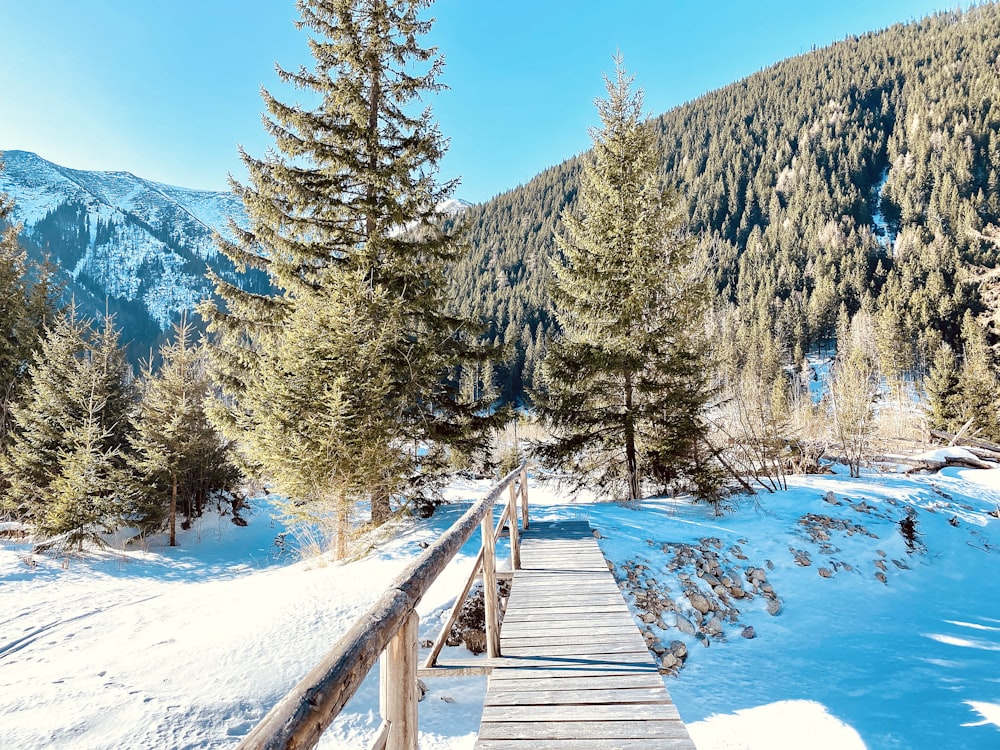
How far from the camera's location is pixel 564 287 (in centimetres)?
1027

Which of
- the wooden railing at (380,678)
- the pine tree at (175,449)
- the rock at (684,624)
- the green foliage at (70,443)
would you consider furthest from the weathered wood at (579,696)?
the green foliage at (70,443)

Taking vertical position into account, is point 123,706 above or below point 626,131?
below

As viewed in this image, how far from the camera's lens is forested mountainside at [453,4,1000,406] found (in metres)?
65.6

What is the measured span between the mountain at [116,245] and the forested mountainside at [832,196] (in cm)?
8470

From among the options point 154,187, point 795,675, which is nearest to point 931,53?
point 795,675

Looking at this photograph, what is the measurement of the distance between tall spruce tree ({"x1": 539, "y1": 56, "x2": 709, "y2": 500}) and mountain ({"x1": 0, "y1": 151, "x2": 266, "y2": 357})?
395ft

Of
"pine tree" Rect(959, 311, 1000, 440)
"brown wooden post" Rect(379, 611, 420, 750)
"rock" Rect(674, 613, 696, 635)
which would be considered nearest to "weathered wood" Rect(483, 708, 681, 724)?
"brown wooden post" Rect(379, 611, 420, 750)

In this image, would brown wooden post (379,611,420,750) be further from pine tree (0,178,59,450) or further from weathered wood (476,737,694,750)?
pine tree (0,178,59,450)

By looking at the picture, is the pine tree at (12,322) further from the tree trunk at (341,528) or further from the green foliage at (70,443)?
the tree trunk at (341,528)

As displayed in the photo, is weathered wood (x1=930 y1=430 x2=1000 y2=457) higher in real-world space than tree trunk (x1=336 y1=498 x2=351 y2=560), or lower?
higher

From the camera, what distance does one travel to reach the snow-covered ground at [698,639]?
3.70 metres

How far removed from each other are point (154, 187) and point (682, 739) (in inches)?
10496

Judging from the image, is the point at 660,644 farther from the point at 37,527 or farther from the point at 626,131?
the point at 37,527

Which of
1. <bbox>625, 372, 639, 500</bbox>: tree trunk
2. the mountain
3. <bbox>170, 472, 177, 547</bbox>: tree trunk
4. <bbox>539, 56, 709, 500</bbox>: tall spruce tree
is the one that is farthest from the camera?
the mountain
